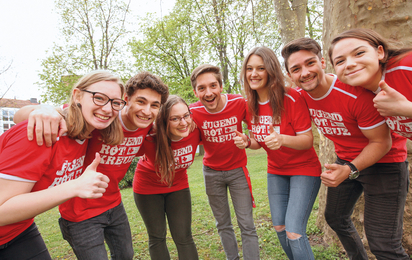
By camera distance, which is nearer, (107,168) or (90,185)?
(90,185)

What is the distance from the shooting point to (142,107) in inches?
106

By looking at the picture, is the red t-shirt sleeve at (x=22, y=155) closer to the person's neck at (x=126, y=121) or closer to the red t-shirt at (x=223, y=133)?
the person's neck at (x=126, y=121)

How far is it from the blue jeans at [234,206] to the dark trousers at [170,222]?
378mm

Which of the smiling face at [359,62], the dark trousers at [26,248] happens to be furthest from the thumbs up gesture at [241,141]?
the dark trousers at [26,248]

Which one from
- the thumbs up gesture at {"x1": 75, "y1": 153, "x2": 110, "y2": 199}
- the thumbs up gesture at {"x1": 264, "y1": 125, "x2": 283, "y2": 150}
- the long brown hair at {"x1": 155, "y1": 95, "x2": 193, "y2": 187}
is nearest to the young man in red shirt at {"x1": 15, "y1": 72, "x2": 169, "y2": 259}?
the long brown hair at {"x1": 155, "y1": 95, "x2": 193, "y2": 187}

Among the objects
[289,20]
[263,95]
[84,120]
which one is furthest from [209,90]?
[289,20]

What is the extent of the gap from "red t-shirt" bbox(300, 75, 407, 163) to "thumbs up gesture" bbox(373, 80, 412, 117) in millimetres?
323

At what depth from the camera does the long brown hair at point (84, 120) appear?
2.21 metres

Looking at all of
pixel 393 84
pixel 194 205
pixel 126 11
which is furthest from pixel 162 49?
pixel 393 84

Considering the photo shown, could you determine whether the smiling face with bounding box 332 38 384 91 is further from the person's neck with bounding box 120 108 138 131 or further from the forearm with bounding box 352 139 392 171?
the person's neck with bounding box 120 108 138 131

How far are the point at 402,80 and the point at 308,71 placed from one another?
76cm

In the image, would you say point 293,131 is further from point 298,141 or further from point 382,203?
point 382,203

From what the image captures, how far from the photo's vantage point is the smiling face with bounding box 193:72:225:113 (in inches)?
123

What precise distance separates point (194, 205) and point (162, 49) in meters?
17.4
